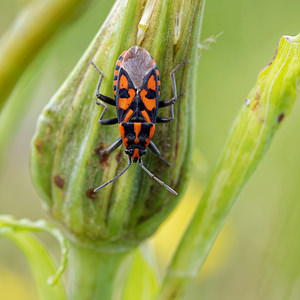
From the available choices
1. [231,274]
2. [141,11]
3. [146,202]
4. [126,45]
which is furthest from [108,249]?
[231,274]

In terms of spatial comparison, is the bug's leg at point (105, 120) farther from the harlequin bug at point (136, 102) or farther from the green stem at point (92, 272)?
the green stem at point (92, 272)

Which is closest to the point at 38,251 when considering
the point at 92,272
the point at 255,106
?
the point at 92,272

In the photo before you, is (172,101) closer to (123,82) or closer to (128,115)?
(123,82)

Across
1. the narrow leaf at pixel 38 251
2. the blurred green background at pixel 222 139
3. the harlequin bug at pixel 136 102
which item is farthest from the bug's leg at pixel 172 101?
the blurred green background at pixel 222 139

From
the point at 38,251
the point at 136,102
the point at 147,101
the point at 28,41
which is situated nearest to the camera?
the point at 28,41

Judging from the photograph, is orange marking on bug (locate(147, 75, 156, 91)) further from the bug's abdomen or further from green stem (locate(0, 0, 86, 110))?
green stem (locate(0, 0, 86, 110))
